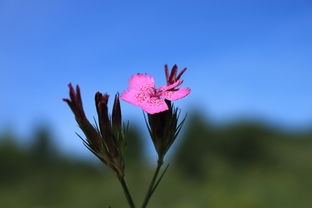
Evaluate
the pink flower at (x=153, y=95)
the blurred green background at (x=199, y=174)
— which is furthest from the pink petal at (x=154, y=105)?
the blurred green background at (x=199, y=174)

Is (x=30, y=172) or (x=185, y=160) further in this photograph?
(x=30, y=172)

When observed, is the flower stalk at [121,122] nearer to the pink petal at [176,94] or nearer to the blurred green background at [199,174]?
the pink petal at [176,94]

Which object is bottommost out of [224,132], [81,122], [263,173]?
[263,173]

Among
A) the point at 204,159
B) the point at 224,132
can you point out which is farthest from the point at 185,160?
the point at 224,132

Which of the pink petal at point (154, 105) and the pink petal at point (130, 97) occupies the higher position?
the pink petal at point (130, 97)

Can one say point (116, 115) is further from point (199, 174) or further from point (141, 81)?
point (199, 174)

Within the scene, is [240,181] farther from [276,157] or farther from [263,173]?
[276,157]

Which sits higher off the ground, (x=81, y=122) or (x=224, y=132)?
(x=81, y=122)
